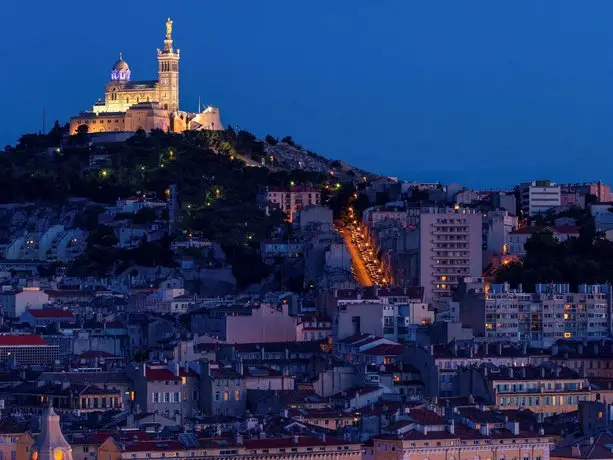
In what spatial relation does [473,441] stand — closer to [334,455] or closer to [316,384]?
[334,455]

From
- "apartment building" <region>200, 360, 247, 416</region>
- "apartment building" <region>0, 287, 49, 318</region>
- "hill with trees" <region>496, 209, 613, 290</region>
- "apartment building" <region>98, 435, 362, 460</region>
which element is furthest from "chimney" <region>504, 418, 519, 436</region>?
"apartment building" <region>0, 287, 49, 318</region>

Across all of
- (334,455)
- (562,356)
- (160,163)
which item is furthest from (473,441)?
(160,163)

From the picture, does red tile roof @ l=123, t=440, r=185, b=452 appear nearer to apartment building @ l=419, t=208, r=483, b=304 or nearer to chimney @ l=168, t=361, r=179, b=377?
chimney @ l=168, t=361, r=179, b=377

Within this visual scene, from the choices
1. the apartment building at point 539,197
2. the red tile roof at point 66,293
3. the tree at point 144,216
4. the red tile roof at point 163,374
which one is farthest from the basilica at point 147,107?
the red tile roof at point 163,374

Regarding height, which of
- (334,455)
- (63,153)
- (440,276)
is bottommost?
(334,455)

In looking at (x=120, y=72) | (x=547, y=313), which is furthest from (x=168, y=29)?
(x=547, y=313)

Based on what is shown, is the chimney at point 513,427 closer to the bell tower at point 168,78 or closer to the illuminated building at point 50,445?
the illuminated building at point 50,445
